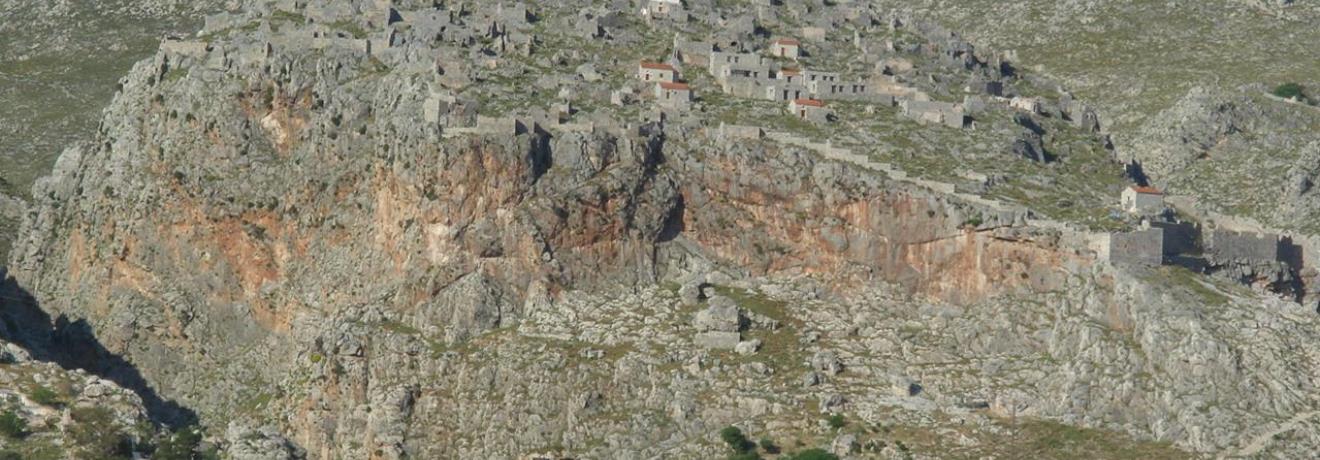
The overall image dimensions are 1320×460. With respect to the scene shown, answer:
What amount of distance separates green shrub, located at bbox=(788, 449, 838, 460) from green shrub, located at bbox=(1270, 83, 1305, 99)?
2319 inches

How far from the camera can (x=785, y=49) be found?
179m

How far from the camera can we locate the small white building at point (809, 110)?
168 meters

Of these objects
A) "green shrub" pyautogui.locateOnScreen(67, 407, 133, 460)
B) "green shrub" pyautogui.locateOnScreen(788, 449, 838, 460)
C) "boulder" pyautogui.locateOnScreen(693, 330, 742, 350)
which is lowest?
"green shrub" pyautogui.locateOnScreen(67, 407, 133, 460)

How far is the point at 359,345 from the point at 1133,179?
40293 mm

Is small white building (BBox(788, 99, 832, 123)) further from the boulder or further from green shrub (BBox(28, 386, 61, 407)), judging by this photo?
green shrub (BBox(28, 386, 61, 407))

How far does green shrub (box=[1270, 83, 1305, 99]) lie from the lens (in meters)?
197

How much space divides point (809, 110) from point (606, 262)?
46.2ft

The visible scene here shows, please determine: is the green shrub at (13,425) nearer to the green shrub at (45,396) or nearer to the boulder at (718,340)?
the green shrub at (45,396)

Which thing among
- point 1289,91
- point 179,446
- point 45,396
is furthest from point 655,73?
point 1289,91

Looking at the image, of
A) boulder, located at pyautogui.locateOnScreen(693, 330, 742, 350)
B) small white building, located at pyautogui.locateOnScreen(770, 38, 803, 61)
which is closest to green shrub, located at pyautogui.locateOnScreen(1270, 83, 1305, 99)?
small white building, located at pyautogui.locateOnScreen(770, 38, 803, 61)

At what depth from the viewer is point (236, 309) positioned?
555 feet

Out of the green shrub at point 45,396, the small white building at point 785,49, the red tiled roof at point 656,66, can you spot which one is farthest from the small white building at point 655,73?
the green shrub at point 45,396

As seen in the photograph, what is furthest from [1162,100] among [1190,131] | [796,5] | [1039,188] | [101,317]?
[101,317]

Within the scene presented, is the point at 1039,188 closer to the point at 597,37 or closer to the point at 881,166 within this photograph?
the point at 881,166
